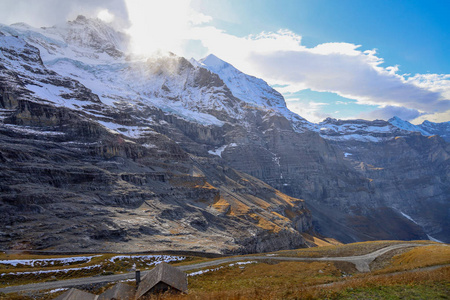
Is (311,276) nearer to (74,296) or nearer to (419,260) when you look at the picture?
(419,260)

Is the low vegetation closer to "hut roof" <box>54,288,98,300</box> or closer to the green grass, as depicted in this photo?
"hut roof" <box>54,288,98,300</box>

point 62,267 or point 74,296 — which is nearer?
point 74,296

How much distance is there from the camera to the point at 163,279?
89.9ft

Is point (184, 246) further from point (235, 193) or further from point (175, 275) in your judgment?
point (235, 193)

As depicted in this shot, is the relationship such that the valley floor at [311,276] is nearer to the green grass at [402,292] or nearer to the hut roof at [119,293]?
the green grass at [402,292]

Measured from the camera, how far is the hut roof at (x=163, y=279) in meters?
27.3

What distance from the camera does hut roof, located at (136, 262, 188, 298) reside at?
27.3 meters

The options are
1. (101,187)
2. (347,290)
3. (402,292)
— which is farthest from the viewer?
(101,187)

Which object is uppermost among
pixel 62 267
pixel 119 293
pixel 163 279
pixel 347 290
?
pixel 347 290

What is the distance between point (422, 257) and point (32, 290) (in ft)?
174

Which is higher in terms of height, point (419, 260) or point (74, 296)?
point (74, 296)

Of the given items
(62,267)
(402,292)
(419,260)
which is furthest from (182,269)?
(419,260)

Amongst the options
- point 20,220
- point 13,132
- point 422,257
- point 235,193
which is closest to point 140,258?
point 20,220

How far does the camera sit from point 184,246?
76375mm
